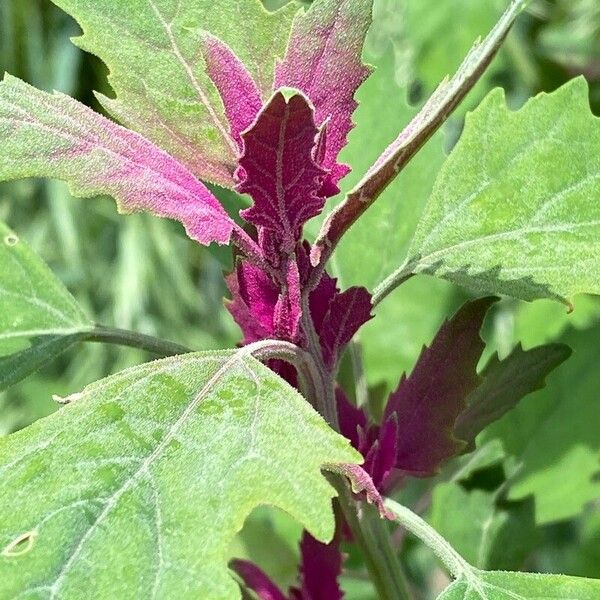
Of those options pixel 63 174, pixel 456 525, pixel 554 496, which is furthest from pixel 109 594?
pixel 554 496

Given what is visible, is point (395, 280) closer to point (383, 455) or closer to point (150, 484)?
point (383, 455)

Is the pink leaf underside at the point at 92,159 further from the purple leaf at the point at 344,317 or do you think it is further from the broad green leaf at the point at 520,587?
the broad green leaf at the point at 520,587

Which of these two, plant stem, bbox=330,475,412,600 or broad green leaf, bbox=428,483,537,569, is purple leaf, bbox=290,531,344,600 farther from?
broad green leaf, bbox=428,483,537,569

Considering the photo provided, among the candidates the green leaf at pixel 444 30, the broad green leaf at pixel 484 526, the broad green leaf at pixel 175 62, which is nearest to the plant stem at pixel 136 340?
the broad green leaf at pixel 175 62

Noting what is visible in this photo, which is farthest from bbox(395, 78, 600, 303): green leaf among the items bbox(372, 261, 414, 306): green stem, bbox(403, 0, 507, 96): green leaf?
bbox(403, 0, 507, 96): green leaf

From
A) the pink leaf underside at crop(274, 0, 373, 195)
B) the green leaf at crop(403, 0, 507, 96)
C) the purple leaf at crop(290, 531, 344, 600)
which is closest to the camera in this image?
the pink leaf underside at crop(274, 0, 373, 195)

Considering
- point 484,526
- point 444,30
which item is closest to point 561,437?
point 484,526

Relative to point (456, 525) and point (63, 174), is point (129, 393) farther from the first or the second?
point (456, 525)
